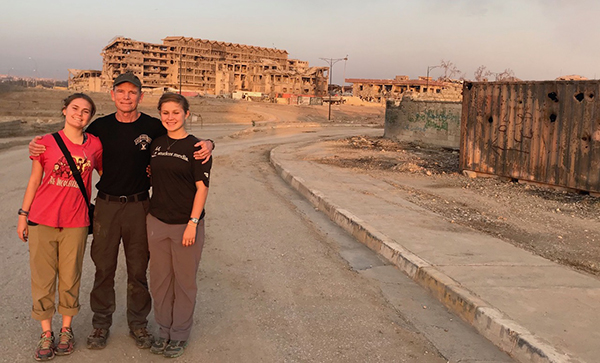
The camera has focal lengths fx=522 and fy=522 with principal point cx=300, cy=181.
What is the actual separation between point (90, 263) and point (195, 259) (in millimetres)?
2666

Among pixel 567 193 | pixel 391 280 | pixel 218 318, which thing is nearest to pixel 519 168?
pixel 567 193

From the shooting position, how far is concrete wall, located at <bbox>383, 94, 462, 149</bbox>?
21641 mm

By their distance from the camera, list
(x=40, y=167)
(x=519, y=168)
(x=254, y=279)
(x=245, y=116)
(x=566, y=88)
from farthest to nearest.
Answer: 1. (x=245, y=116)
2. (x=519, y=168)
3. (x=566, y=88)
4. (x=254, y=279)
5. (x=40, y=167)

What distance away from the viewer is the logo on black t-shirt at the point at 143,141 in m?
3.72

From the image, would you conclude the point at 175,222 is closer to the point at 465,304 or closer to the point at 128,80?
the point at 128,80

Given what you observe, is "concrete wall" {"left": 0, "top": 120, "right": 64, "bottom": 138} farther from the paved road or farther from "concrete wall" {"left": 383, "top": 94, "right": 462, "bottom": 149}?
the paved road

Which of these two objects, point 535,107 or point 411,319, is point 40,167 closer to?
point 411,319

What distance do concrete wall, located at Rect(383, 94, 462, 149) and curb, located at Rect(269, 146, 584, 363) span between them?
49.1 ft

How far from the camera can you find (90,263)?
5875 mm

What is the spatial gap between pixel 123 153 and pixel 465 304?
10.3ft

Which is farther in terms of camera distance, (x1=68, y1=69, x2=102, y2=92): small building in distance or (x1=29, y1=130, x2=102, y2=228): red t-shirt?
(x1=68, y1=69, x2=102, y2=92): small building in distance

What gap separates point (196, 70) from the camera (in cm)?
10462

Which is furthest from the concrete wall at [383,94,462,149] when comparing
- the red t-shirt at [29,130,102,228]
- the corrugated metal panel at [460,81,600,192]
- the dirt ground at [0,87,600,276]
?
the red t-shirt at [29,130,102,228]

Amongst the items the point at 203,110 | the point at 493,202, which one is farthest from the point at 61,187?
the point at 203,110
